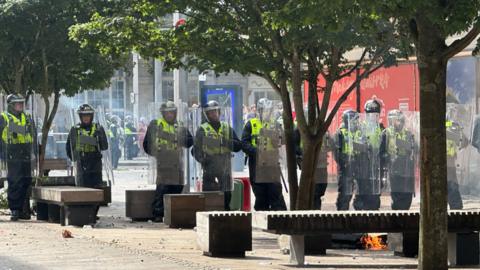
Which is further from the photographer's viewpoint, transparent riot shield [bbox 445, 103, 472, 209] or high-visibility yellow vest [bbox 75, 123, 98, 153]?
high-visibility yellow vest [bbox 75, 123, 98, 153]

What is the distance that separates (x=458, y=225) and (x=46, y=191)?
827 cm

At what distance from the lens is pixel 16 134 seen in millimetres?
22562

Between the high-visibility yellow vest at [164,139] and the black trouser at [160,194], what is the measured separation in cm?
63

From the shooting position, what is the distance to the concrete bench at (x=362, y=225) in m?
14.9

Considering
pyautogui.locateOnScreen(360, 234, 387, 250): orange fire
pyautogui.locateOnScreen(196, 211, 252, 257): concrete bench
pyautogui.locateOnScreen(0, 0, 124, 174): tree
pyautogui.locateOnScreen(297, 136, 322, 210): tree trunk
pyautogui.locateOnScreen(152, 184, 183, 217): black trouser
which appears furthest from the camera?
pyautogui.locateOnScreen(0, 0, 124, 174): tree

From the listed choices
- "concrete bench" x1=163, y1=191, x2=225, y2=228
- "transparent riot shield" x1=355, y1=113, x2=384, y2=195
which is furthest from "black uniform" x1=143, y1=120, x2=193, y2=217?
"transparent riot shield" x1=355, y1=113, x2=384, y2=195

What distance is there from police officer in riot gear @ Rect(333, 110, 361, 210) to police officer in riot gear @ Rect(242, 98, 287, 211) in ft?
3.50

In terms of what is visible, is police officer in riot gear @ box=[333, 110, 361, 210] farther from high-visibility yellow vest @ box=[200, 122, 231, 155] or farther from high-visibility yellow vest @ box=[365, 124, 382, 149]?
high-visibility yellow vest @ box=[200, 122, 231, 155]

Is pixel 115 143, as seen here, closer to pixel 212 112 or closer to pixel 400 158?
pixel 212 112

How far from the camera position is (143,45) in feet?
67.6

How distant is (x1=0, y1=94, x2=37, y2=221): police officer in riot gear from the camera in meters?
22.4

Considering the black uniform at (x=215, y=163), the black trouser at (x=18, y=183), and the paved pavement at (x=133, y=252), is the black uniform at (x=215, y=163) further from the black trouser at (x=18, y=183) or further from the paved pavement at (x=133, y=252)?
the black trouser at (x=18, y=183)

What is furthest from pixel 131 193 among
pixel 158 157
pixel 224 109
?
pixel 224 109

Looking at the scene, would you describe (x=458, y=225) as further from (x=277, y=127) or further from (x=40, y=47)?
(x=40, y=47)
